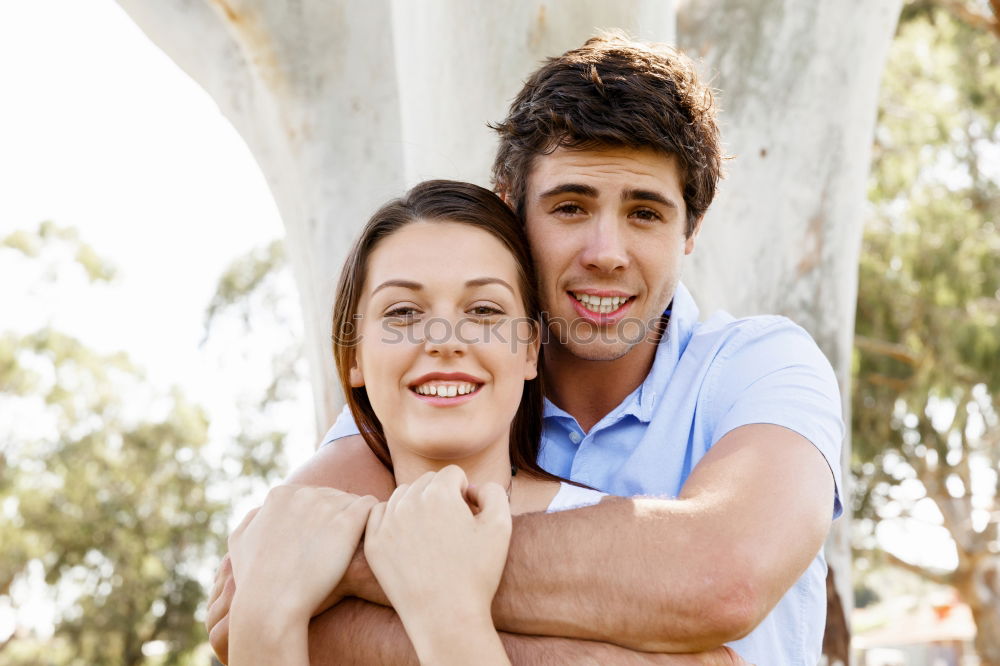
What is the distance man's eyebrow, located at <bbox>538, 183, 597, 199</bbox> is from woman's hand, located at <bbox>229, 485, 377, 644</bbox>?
100 cm

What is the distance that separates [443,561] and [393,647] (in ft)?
0.64

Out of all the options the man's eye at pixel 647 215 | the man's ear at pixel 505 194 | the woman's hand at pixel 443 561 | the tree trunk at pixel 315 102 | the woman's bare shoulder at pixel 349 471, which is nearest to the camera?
the woman's hand at pixel 443 561

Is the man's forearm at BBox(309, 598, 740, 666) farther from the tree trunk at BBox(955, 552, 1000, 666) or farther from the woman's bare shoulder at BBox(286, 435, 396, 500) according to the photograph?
the tree trunk at BBox(955, 552, 1000, 666)

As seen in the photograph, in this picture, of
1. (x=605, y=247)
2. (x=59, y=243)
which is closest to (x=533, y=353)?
(x=605, y=247)

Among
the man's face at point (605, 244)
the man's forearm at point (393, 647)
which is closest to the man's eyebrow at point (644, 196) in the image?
the man's face at point (605, 244)

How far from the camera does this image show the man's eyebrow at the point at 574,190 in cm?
254

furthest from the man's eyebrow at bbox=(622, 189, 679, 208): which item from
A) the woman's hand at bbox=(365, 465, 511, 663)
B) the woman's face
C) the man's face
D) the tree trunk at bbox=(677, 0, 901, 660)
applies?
the tree trunk at bbox=(677, 0, 901, 660)

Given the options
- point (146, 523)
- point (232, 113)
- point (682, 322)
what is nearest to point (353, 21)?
point (232, 113)

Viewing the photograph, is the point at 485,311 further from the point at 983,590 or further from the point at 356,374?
the point at 983,590

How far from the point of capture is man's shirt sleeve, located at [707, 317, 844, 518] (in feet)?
6.67

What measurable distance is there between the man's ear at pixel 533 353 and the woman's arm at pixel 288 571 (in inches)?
21.4

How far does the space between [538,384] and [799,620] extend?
2.63 ft

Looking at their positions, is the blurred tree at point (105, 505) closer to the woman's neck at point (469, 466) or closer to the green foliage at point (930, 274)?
the green foliage at point (930, 274)

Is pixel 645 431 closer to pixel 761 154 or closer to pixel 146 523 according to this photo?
pixel 761 154
